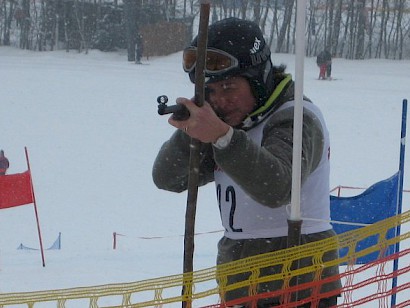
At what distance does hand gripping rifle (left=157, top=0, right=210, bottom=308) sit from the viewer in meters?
1.87

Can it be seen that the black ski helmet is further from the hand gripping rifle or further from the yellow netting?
the yellow netting

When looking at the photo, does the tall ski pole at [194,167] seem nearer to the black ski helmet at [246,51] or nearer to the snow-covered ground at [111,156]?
the black ski helmet at [246,51]

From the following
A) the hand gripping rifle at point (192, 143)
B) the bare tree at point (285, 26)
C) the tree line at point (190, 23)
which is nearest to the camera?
the hand gripping rifle at point (192, 143)

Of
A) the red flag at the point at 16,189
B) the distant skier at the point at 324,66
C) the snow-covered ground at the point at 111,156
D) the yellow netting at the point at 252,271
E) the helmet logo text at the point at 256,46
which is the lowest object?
the snow-covered ground at the point at 111,156

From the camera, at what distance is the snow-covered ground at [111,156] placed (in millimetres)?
9727

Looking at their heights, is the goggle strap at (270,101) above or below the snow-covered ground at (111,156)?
above

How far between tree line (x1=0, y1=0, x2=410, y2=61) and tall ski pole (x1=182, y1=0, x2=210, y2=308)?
40.0 metres

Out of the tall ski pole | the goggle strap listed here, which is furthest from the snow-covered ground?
the goggle strap

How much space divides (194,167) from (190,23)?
1686 inches

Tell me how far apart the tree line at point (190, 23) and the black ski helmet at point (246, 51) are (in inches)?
1570

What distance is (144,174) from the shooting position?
17.5 m

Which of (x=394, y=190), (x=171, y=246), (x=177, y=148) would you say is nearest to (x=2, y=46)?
(x=171, y=246)

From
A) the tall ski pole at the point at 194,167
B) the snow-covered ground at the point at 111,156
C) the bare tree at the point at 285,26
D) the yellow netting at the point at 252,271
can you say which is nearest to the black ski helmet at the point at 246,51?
the tall ski pole at the point at 194,167

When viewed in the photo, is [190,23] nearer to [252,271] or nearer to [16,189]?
[16,189]
